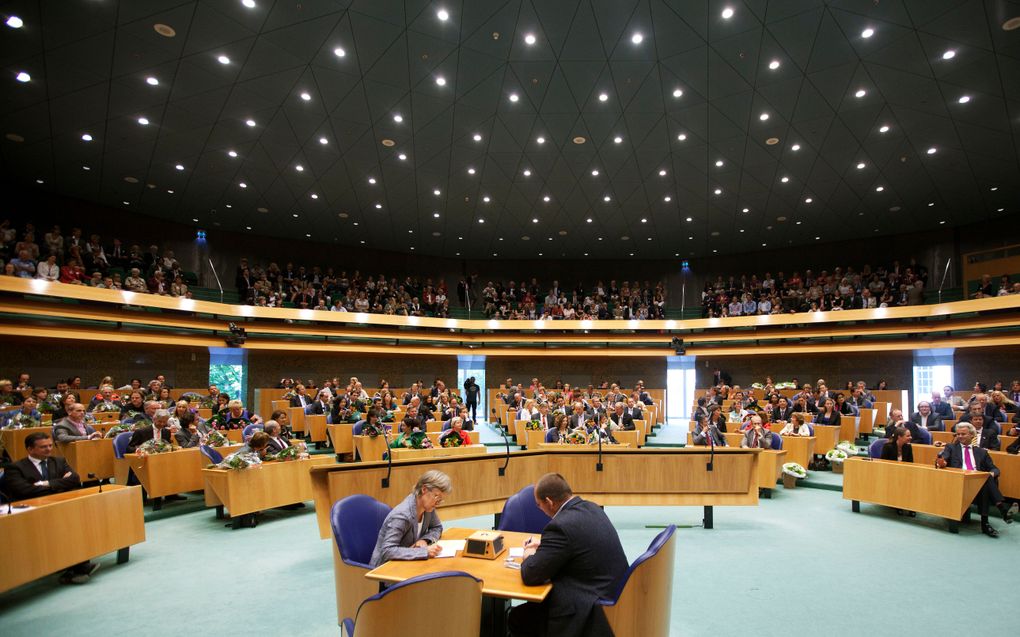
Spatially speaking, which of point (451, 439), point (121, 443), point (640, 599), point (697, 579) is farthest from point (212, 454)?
point (640, 599)

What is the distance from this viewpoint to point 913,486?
6.08 meters

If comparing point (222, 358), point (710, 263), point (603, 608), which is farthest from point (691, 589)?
point (710, 263)

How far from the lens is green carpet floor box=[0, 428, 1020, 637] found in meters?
3.51

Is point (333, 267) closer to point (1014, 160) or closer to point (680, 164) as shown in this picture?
point (680, 164)

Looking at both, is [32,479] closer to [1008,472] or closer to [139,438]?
[139,438]

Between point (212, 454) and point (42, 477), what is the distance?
1903 mm

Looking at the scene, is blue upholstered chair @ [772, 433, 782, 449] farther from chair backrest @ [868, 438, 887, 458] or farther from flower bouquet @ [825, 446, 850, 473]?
flower bouquet @ [825, 446, 850, 473]

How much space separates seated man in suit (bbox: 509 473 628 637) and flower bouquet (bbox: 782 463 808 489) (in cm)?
677

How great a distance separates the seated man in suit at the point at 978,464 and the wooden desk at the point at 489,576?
5.77 m

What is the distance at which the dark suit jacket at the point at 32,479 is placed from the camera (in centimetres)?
430

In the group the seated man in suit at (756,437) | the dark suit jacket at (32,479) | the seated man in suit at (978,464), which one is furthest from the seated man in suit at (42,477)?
the seated man in suit at (978,464)

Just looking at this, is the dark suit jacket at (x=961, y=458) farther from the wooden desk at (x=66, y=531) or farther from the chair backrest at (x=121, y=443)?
the chair backrest at (x=121, y=443)

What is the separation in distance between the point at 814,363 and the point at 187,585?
20.5 meters

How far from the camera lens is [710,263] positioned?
23.3m
